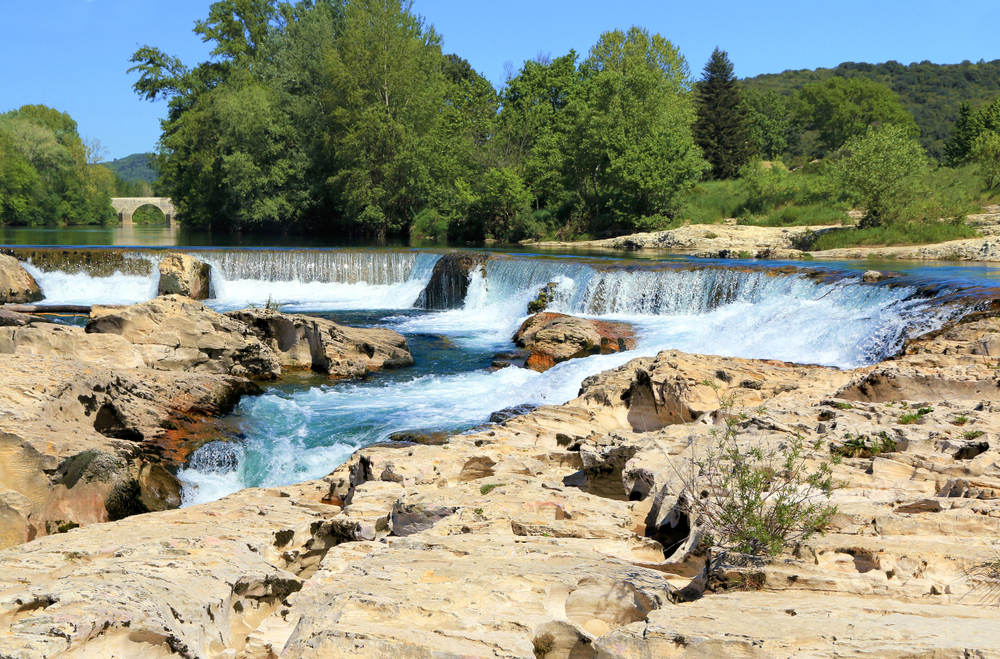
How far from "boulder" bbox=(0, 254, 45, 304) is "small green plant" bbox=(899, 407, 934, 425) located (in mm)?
21963

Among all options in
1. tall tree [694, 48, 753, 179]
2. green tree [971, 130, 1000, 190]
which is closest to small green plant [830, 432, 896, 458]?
green tree [971, 130, 1000, 190]

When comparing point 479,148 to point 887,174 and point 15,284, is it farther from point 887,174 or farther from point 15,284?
point 15,284

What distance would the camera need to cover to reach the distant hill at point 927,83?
291 ft

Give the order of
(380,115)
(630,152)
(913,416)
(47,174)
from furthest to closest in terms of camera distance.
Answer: (47,174) < (380,115) < (630,152) < (913,416)

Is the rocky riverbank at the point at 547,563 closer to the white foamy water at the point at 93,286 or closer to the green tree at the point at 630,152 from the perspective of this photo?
the white foamy water at the point at 93,286

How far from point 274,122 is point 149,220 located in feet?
179

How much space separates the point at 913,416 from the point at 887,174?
24290mm

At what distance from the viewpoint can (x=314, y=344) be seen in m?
12.2

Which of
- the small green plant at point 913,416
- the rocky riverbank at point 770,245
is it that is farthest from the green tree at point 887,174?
the small green plant at point 913,416

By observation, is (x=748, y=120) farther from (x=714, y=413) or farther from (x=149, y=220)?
(x=149, y=220)

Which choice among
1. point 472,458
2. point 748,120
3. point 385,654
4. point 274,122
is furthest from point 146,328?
point 748,120

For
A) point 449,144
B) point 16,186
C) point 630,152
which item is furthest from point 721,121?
point 16,186

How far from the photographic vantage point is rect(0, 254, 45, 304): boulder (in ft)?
67.8

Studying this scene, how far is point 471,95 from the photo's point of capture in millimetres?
45969
